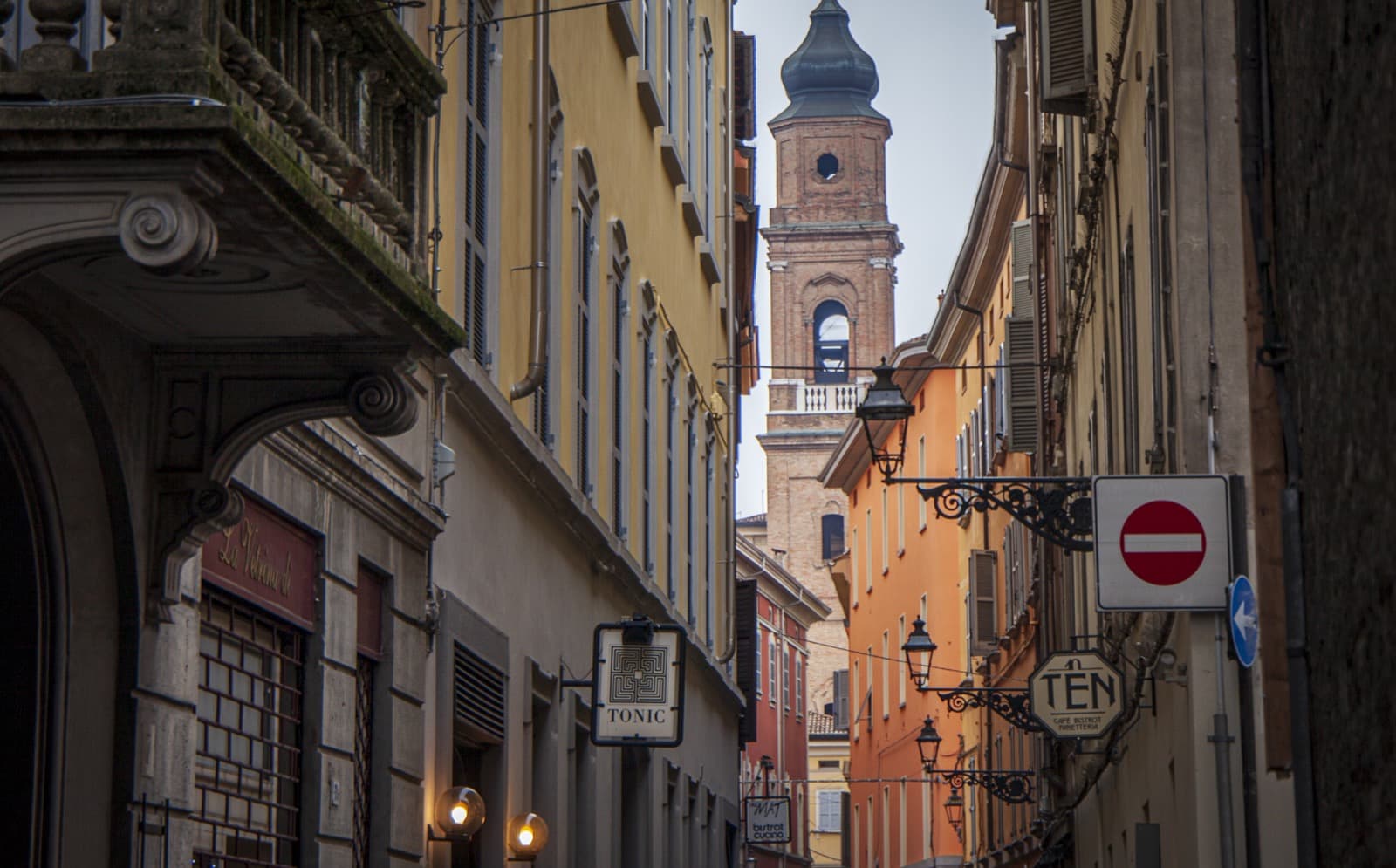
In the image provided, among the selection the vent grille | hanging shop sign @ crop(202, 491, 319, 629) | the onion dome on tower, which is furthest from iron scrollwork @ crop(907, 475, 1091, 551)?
the onion dome on tower

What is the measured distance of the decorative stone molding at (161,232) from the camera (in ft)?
19.5

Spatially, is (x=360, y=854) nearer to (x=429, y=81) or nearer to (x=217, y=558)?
(x=217, y=558)

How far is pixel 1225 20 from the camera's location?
11.8 m

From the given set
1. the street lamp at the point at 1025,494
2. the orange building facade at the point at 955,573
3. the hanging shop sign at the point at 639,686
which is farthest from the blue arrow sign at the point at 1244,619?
the orange building facade at the point at 955,573

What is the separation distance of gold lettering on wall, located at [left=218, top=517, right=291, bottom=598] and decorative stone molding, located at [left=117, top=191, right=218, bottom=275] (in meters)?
2.80

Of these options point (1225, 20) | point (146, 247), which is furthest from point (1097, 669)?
point (146, 247)

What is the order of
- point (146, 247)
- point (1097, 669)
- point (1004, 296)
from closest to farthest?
1. point (146, 247)
2. point (1097, 669)
3. point (1004, 296)

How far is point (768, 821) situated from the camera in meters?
35.8

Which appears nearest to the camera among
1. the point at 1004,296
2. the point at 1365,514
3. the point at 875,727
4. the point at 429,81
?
the point at 1365,514

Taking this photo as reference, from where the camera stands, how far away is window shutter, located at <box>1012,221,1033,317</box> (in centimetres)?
3053

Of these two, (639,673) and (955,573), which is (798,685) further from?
(639,673)

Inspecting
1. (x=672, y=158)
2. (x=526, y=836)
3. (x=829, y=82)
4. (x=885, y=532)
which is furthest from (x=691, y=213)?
(x=829, y=82)

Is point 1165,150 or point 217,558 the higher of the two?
point 1165,150

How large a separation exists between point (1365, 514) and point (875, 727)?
186 ft
